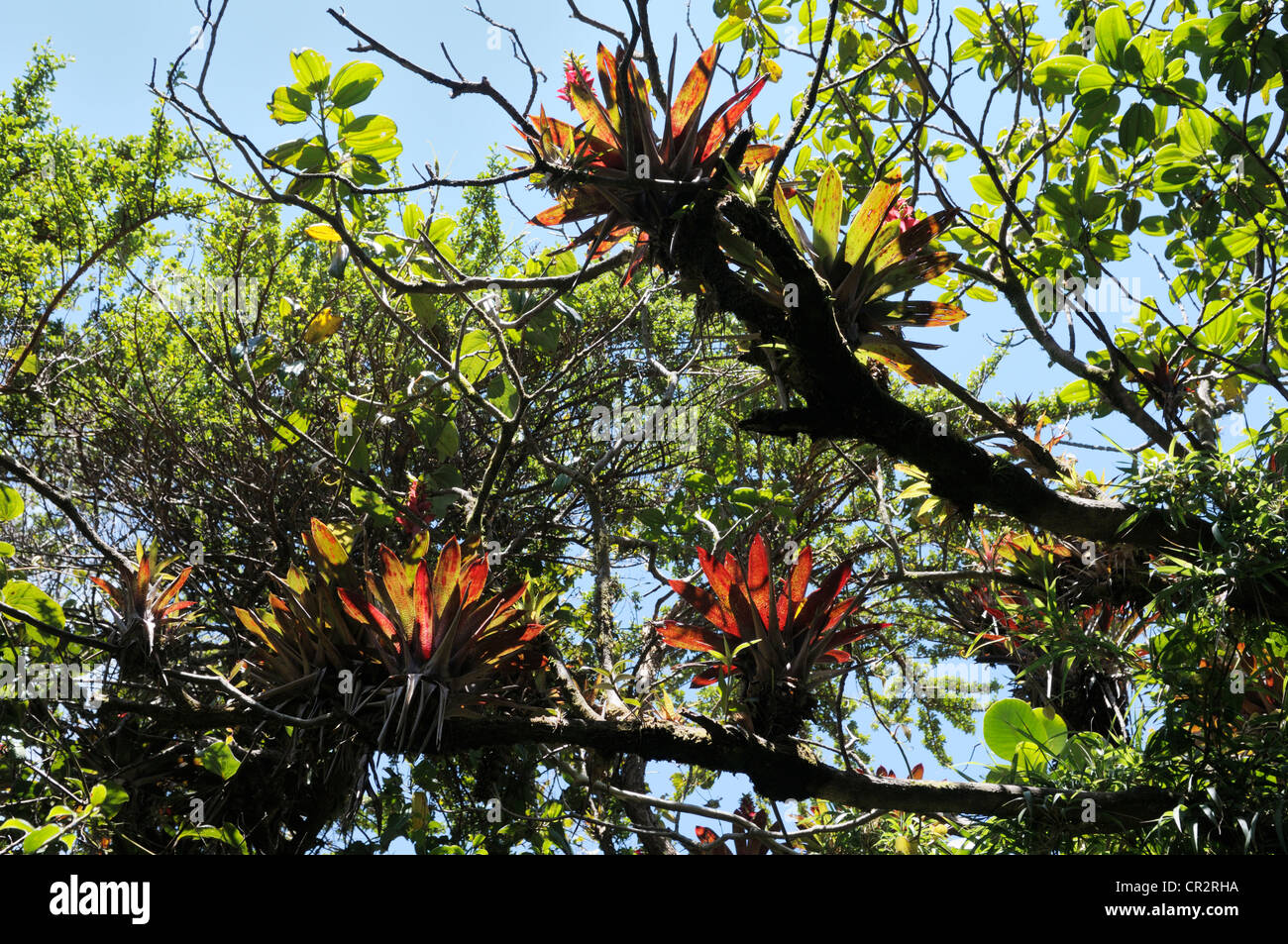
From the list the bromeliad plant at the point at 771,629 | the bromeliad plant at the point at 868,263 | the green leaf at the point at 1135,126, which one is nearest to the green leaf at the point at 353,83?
the bromeliad plant at the point at 868,263

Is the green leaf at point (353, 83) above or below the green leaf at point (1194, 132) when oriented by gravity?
above

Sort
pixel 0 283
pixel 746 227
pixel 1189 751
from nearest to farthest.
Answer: pixel 1189 751, pixel 746 227, pixel 0 283

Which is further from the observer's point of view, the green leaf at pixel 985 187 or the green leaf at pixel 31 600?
the green leaf at pixel 985 187

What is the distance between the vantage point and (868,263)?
2262 millimetres

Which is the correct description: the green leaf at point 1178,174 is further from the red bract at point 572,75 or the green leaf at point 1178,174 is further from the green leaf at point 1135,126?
the red bract at point 572,75

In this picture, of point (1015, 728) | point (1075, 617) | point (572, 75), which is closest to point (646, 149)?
point (572, 75)

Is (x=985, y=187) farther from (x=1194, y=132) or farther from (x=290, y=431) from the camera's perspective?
(x=290, y=431)

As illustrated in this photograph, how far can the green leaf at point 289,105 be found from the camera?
2422mm

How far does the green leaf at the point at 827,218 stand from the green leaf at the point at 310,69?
53.9 inches

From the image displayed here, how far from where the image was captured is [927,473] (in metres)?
2.37
